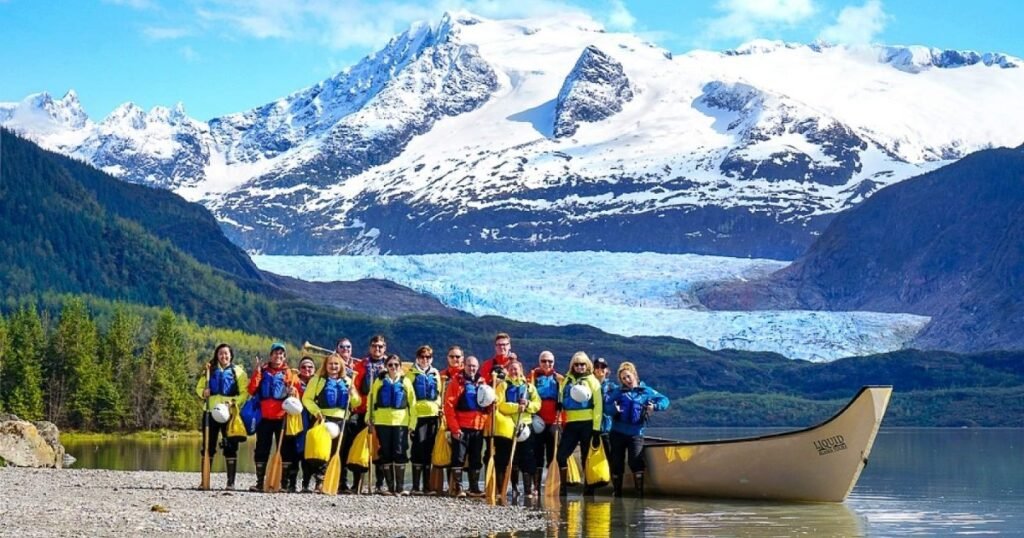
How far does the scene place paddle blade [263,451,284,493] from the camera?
30359 mm

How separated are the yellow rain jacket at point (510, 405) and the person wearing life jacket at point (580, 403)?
0.62m

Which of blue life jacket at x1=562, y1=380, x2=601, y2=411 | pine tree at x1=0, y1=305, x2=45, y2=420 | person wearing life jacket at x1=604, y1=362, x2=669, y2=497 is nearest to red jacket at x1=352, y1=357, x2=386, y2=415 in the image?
blue life jacket at x1=562, y1=380, x2=601, y2=411

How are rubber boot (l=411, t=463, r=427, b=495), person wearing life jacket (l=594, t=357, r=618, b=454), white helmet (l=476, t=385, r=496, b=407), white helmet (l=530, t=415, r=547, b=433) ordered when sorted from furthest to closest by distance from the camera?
person wearing life jacket (l=594, t=357, r=618, b=454)
rubber boot (l=411, t=463, r=427, b=495)
white helmet (l=530, t=415, r=547, b=433)
white helmet (l=476, t=385, r=496, b=407)

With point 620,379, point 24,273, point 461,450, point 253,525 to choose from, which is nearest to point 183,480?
point 461,450

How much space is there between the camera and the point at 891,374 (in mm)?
171750

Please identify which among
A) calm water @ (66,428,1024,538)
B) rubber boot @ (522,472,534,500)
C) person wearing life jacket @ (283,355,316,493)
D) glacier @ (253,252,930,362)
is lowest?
calm water @ (66,428,1024,538)

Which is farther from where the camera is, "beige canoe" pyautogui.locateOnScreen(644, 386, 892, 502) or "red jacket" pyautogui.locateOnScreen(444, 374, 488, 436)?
"beige canoe" pyautogui.locateOnScreen(644, 386, 892, 502)

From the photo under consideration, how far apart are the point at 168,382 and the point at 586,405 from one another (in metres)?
59.9

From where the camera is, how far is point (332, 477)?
2961cm

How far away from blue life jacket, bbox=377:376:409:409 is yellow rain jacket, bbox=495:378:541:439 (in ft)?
5.66

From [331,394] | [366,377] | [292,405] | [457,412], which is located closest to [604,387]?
[457,412]

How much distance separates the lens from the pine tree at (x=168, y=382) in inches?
3415

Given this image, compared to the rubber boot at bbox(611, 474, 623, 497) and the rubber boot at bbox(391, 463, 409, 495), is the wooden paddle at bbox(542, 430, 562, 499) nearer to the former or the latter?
the rubber boot at bbox(611, 474, 623, 497)

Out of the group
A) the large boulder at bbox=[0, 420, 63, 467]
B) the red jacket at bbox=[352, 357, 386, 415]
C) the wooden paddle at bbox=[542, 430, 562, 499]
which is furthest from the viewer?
the large boulder at bbox=[0, 420, 63, 467]
